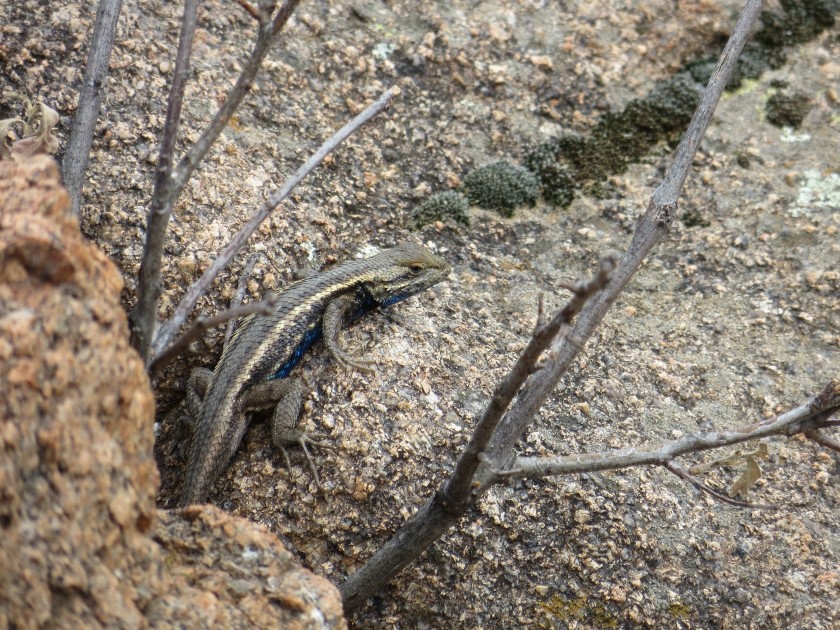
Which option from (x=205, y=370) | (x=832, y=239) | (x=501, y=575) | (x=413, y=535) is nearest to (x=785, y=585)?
(x=501, y=575)

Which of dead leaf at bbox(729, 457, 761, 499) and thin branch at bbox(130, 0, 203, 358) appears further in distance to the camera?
dead leaf at bbox(729, 457, 761, 499)

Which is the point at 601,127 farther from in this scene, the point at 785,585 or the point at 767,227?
the point at 785,585

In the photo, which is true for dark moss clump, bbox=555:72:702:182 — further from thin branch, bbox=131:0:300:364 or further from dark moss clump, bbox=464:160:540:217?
thin branch, bbox=131:0:300:364

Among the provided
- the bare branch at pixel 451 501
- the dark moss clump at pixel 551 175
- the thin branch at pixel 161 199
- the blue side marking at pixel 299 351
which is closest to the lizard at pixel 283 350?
the blue side marking at pixel 299 351

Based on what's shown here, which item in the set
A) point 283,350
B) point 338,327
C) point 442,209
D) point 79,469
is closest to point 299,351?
point 283,350

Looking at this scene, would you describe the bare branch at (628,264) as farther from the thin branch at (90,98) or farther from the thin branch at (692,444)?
the thin branch at (90,98)

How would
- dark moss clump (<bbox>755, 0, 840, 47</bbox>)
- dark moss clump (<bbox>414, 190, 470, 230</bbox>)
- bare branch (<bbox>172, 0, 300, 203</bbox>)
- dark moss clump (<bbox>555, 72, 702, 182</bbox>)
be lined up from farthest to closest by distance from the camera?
dark moss clump (<bbox>755, 0, 840, 47</bbox>) → dark moss clump (<bbox>555, 72, 702, 182</bbox>) → dark moss clump (<bbox>414, 190, 470, 230</bbox>) → bare branch (<bbox>172, 0, 300, 203</bbox>)

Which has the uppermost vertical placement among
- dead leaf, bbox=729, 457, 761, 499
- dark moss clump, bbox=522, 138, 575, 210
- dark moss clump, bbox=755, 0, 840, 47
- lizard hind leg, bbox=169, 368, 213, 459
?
dark moss clump, bbox=755, 0, 840, 47

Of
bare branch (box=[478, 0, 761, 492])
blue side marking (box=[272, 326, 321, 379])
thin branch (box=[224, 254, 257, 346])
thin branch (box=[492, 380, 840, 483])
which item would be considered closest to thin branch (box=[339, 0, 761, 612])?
bare branch (box=[478, 0, 761, 492])
